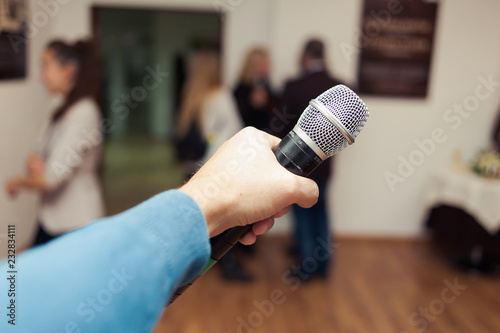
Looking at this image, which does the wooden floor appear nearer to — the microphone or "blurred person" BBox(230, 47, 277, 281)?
"blurred person" BBox(230, 47, 277, 281)

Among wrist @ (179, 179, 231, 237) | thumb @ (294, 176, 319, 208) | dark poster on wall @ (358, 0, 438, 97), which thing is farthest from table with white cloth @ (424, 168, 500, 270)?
wrist @ (179, 179, 231, 237)

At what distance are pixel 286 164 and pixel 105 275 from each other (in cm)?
35

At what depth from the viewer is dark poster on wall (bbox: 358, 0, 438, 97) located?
4141 mm

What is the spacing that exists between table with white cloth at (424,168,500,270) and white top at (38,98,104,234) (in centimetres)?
275

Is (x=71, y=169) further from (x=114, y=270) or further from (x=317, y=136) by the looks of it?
(x=114, y=270)

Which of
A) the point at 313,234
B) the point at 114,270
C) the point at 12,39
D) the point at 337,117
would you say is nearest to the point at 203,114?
the point at 313,234

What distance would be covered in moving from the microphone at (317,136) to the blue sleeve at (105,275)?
0.25 meters

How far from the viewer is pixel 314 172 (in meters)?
3.13

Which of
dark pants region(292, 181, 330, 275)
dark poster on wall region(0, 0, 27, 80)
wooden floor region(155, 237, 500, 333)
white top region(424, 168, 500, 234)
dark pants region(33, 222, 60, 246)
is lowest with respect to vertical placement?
wooden floor region(155, 237, 500, 333)

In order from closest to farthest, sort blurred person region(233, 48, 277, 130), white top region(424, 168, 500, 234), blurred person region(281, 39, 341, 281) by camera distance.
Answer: blurred person region(281, 39, 341, 281), white top region(424, 168, 500, 234), blurred person region(233, 48, 277, 130)

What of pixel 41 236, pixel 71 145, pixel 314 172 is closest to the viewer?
pixel 71 145

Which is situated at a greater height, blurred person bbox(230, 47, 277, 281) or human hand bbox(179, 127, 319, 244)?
human hand bbox(179, 127, 319, 244)

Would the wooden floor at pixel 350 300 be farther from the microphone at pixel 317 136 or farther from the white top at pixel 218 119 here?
the microphone at pixel 317 136

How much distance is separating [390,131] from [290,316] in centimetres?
210
